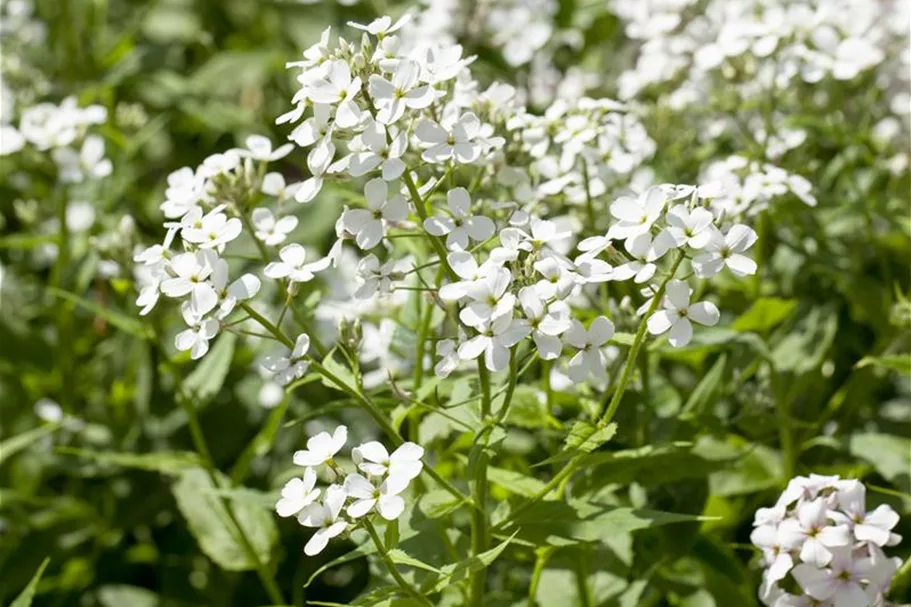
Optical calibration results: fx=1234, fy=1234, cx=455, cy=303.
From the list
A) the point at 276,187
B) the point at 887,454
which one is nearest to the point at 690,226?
the point at 276,187

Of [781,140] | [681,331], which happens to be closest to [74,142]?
[781,140]

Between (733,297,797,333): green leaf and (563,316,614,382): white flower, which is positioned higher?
(563,316,614,382): white flower

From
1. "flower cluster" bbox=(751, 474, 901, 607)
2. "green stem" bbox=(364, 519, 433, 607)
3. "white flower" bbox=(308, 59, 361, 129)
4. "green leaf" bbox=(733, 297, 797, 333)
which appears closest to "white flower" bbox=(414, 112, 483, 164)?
"white flower" bbox=(308, 59, 361, 129)

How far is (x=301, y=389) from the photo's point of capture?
3396 millimetres

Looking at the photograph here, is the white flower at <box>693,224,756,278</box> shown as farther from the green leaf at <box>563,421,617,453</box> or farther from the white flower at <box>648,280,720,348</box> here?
the green leaf at <box>563,421,617,453</box>

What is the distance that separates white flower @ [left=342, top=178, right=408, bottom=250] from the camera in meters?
1.86

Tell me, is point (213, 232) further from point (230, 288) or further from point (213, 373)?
point (213, 373)

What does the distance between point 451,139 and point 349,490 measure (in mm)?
563

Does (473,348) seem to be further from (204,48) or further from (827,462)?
(204,48)

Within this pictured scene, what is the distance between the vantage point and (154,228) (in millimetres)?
4047

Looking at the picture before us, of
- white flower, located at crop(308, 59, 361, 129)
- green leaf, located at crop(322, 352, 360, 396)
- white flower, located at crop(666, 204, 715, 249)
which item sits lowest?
green leaf, located at crop(322, 352, 360, 396)

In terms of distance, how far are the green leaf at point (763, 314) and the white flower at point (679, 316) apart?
867mm

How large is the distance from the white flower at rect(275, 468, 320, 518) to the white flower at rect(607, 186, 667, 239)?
1.87ft

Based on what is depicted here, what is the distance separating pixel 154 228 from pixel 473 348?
8.25 ft
